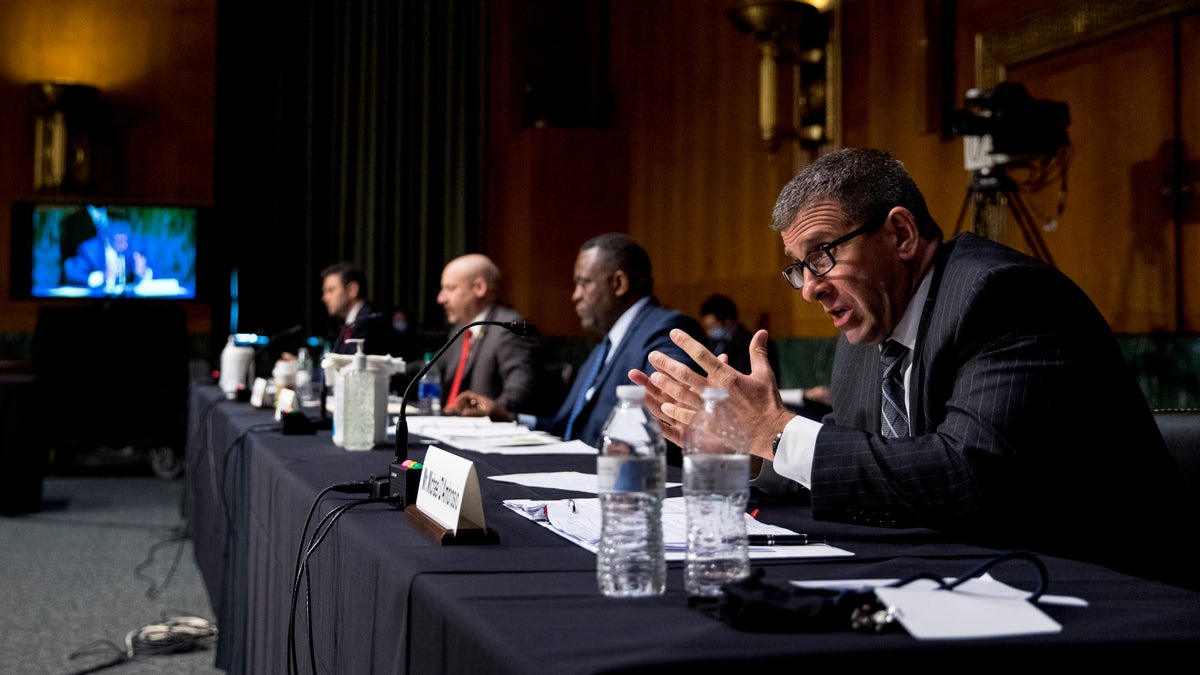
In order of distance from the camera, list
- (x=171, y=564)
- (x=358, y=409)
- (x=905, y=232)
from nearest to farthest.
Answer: (x=905, y=232) → (x=358, y=409) → (x=171, y=564)

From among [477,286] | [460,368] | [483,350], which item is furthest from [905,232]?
[477,286]

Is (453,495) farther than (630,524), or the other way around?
(453,495)

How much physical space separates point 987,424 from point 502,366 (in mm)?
2970

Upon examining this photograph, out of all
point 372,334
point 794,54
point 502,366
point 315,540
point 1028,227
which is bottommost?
point 315,540

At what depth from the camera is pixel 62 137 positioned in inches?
314

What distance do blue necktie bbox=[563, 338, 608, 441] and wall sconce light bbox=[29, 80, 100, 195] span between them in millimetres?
5817

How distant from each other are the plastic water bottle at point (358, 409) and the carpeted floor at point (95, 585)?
3.64 ft

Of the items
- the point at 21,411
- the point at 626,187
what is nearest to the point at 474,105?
the point at 626,187

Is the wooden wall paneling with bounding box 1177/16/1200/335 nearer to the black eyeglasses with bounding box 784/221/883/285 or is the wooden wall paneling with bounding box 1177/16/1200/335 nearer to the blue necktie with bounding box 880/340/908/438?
the blue necktie with bounding box 880/340/908/438

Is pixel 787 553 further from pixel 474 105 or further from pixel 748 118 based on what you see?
pixel 474 105

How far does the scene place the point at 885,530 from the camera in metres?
1.37

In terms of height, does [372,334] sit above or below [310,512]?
above

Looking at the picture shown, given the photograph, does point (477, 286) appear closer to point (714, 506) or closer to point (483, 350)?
point (483, 350)

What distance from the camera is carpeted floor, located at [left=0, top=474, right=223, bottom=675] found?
3.19m
